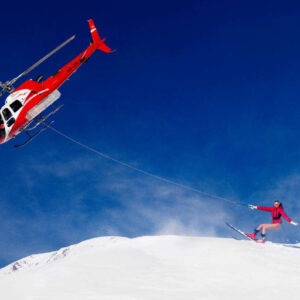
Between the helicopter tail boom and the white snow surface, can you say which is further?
the helicopter tail boom

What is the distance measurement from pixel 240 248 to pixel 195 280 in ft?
14.9

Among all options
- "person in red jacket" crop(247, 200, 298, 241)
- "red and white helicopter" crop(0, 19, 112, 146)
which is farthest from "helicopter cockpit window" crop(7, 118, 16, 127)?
"person in red jacket" crop(247, 200, 298, 241)

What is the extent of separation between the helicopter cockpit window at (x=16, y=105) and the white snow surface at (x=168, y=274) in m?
14.1

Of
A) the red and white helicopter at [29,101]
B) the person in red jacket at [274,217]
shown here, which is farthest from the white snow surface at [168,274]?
the red and white helicopter at [29,101]

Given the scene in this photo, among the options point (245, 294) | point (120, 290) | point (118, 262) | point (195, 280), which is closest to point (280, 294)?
point (245, 294)

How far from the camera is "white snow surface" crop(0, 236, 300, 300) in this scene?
12.9m

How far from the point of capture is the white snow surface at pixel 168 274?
42.5 feet

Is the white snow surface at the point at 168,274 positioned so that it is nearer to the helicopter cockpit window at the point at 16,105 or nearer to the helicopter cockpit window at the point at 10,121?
the helicopter cockpit window at the point at 10,121

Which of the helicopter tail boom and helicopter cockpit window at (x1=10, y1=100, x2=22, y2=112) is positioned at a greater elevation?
the helicopter tail boom

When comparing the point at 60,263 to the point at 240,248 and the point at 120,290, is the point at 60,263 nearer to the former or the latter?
the point at 120,290

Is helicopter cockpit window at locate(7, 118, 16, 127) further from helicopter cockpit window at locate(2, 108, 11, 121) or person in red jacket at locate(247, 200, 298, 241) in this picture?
person in red jacket at locate(247, 200, 298, 241)

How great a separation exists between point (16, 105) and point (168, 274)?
18599 millimetres

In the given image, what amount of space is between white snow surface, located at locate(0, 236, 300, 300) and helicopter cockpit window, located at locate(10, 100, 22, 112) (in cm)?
1406

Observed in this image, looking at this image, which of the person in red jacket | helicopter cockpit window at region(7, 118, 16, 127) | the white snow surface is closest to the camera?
the white snow surface
